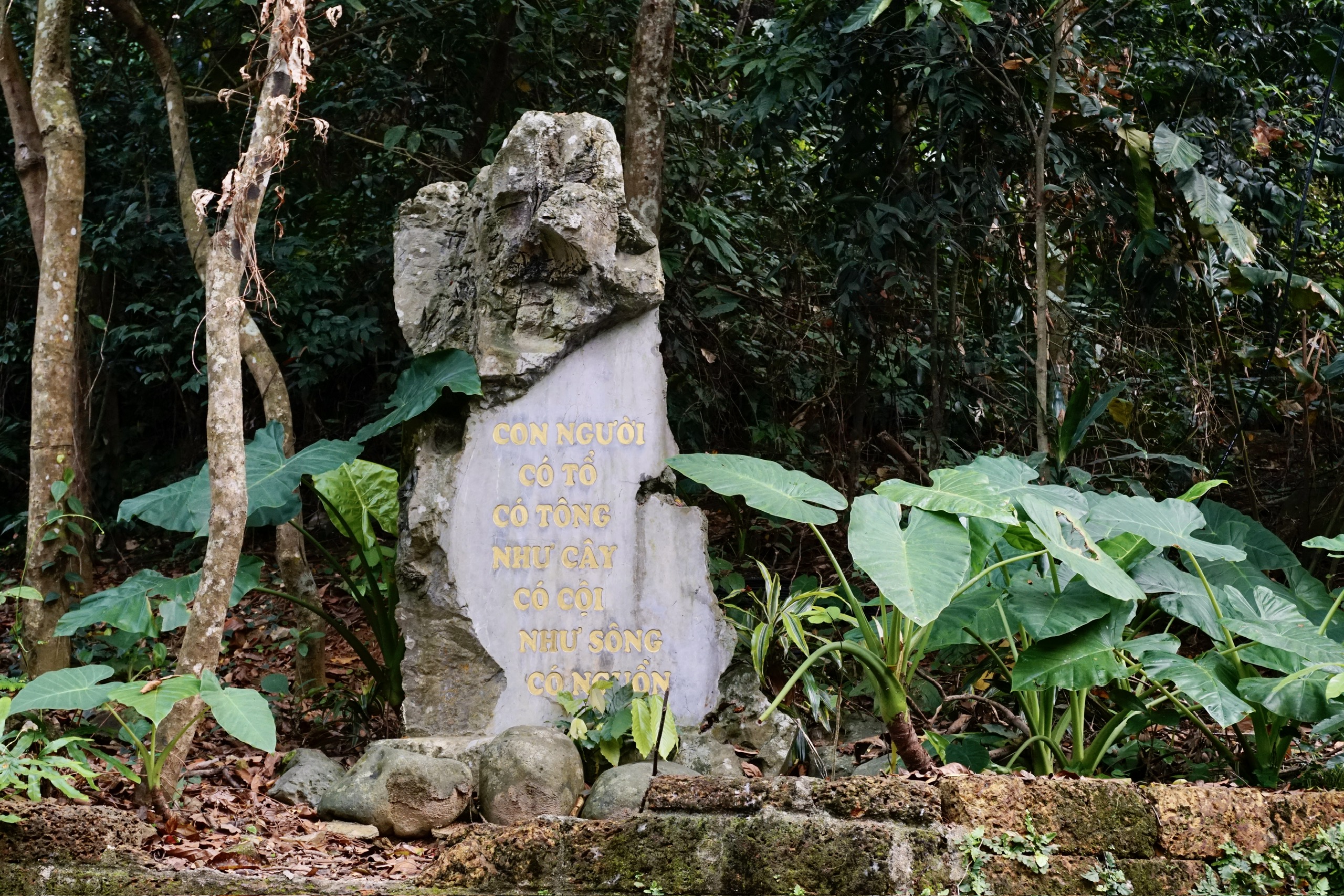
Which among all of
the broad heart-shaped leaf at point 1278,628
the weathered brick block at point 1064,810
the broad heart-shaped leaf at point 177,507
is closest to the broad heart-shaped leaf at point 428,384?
the broad heart-shaped leaf at point 177,507

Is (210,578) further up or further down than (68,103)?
further down

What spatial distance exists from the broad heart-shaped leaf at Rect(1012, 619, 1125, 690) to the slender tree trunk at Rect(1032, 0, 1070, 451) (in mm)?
Answer: 2406

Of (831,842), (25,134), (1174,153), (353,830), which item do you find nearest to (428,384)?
(353,830)

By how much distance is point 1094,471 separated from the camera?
636cm

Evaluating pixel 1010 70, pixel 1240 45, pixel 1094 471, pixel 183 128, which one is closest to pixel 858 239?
pixel 1010 70

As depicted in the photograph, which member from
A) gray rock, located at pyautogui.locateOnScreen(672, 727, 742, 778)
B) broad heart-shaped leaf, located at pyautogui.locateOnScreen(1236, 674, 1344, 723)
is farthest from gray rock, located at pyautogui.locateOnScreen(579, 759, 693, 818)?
broad heart-shaped leaf, located at pyautogui.locateOnScreen(1236, 674, 1344, 723)

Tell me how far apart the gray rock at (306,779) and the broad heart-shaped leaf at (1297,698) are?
2970 mm

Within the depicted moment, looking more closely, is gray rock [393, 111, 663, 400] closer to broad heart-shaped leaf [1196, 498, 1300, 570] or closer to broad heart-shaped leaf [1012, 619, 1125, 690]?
broad heart-shaped leaf [1012, 619, 1125, 690]

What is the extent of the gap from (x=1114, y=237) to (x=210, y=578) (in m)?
4.65

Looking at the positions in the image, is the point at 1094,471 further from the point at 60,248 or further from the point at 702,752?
the point at 60,248

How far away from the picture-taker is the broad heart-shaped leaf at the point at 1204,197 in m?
5.11

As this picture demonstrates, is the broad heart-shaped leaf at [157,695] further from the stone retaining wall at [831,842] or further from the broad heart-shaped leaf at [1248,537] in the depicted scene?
the broad heart-shaped leaf at [1248,537]

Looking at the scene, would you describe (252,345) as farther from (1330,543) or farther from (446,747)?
(1330,543)

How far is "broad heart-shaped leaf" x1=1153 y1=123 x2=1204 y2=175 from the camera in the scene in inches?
204
